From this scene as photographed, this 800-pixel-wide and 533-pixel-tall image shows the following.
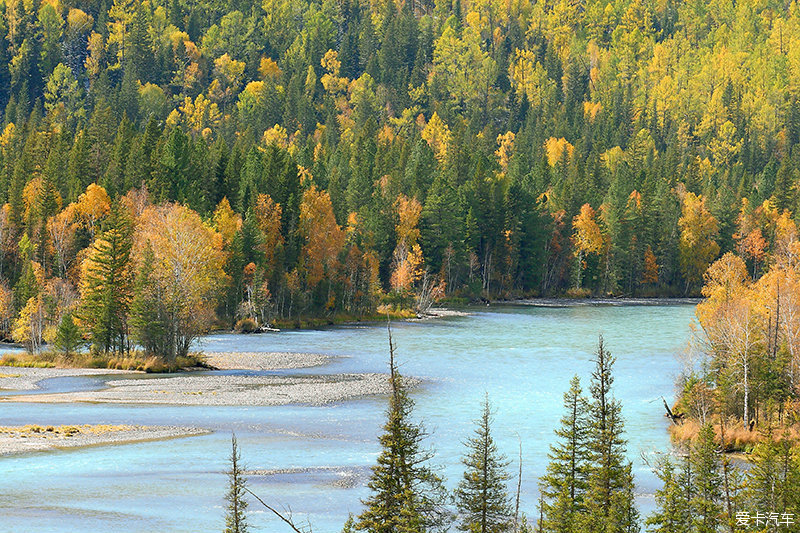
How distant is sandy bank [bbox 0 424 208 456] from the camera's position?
51344mm

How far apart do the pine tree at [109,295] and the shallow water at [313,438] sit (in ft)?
33.7

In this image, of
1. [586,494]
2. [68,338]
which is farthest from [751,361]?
[68,338]

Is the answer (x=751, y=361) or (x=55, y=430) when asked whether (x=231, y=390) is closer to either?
(x=55, y=430)

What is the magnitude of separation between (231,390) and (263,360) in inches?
613

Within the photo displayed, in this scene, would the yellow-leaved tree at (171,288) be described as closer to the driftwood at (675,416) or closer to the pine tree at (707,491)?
the driftwood at (675,416)

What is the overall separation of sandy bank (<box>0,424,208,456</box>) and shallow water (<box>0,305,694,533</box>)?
1.17m

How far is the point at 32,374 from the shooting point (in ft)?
249

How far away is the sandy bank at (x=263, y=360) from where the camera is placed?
83250 millimetres

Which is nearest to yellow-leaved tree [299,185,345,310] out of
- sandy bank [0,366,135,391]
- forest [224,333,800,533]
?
sandy bank [0,366,135,391]

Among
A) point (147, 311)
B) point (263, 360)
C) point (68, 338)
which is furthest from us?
point (263, 360)

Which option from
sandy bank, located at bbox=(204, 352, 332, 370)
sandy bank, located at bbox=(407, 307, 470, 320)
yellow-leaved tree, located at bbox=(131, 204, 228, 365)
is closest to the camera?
yellow-leaved tree, located at bbox=(131, 204, 228, 365)

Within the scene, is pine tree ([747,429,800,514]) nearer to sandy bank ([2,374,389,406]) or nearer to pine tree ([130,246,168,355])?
sandy bank ([2,374,389,406])

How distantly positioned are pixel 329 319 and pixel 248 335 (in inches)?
693

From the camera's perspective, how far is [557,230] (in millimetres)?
176750
